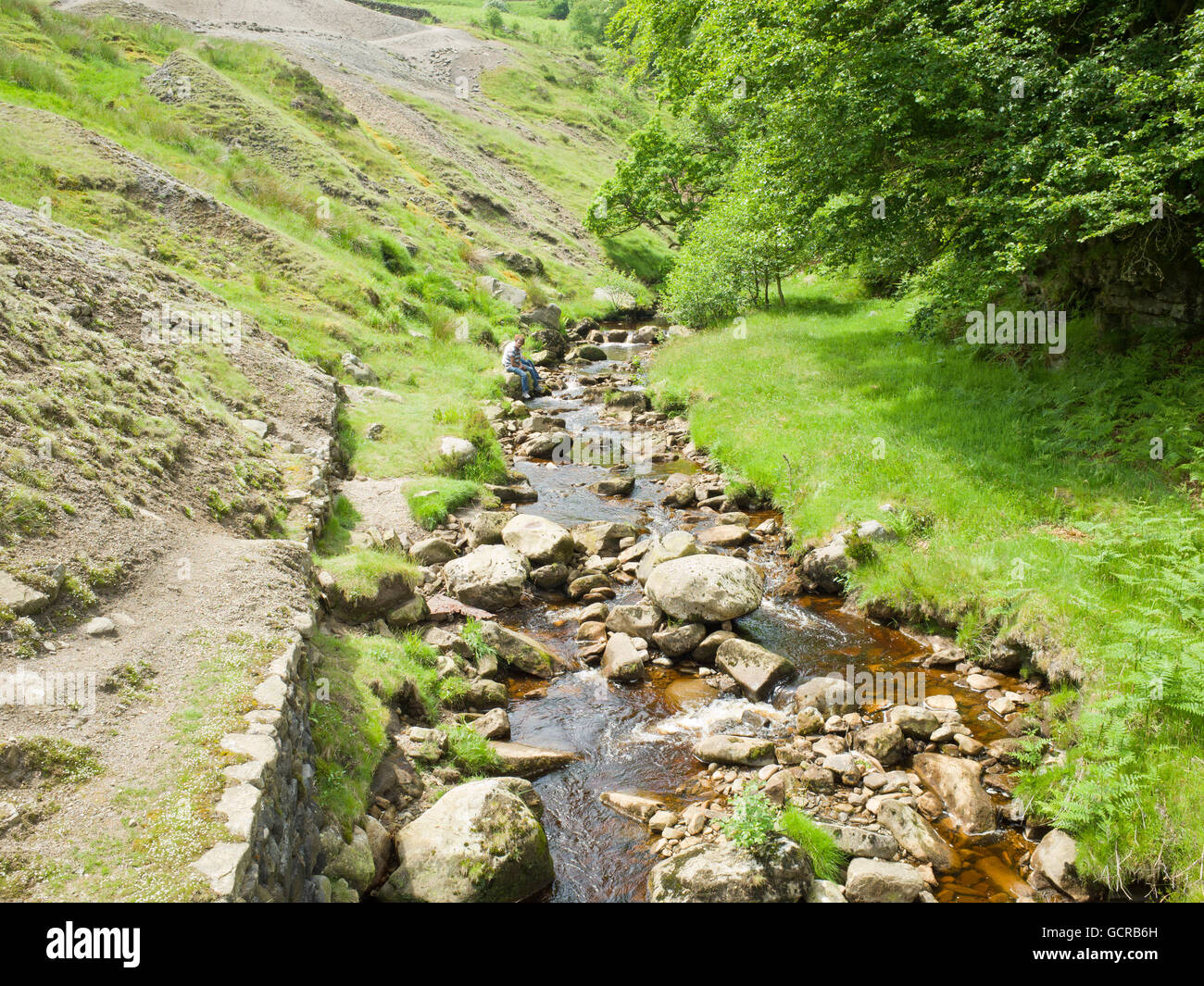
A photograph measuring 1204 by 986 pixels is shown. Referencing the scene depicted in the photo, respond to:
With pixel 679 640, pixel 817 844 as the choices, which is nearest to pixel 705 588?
pixel 679 640

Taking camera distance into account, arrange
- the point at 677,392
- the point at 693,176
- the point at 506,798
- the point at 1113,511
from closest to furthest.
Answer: the point at 506,798 → the point at 1113,511 → the point at 677,392 → the point at 693,176

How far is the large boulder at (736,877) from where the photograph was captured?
20.1 ft

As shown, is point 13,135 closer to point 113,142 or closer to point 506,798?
point 113,142

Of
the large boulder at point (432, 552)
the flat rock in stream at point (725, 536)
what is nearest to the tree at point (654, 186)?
the flat rock in stream at point (725, 536)

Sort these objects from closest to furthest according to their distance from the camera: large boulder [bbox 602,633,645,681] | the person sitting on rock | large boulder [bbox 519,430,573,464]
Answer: large boulder [bbox 602,633,645,681] → large boulder [bbox 519,430,573,464] → the person sitting on rock

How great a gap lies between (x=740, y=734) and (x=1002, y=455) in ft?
26.6

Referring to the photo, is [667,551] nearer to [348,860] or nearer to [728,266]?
[348,860]

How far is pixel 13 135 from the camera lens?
17406 mm

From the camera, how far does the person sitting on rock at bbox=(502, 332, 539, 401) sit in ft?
79.6

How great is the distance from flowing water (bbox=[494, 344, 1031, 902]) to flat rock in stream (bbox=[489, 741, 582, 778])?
123mm

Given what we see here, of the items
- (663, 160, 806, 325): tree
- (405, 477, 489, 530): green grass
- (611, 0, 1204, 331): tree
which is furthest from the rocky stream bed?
(663, 160, 806, 325): tree

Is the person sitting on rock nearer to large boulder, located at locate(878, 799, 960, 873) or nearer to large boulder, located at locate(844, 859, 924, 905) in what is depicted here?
large boulder, located at locate(878, 799, 960, 873)

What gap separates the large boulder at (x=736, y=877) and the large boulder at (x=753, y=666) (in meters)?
3.31

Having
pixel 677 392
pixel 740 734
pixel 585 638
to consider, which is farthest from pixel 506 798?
pixel 677 392
